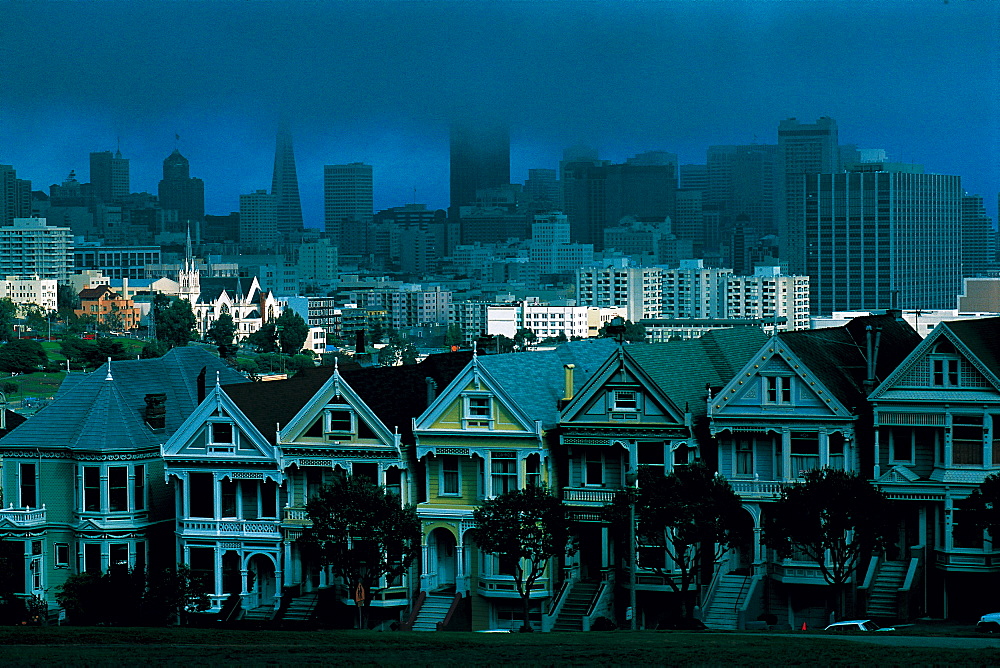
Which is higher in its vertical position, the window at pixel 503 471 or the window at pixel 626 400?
the window at pixel 626 400

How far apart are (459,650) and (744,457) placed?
35.5 feet

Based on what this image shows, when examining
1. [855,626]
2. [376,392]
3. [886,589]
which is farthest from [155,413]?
[855,626]

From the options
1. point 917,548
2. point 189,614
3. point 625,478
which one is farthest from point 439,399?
point 917,548

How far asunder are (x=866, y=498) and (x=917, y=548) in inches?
88.2

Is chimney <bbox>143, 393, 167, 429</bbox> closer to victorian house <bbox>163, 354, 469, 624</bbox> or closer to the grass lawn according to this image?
victorian house <bbox>163, 354, 469, 624</bbox>

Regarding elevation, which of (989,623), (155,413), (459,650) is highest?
(155,413)

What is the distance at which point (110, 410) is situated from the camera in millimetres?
50219

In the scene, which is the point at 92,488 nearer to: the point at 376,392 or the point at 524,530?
the point at 376,392

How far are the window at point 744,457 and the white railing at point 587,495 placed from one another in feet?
9.95

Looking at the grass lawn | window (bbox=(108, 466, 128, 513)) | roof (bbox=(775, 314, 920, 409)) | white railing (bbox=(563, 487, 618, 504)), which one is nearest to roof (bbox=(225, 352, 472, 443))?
window (bbox=(108, 466, 128, 513))

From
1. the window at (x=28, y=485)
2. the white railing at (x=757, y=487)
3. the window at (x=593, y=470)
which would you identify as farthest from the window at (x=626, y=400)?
the window at (x=28, y=485)

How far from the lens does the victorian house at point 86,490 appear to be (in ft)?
162

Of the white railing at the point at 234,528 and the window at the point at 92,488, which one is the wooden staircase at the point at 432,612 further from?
the window at the point at 92,488

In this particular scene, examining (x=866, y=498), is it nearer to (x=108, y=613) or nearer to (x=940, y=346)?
(x=940, y=346)
